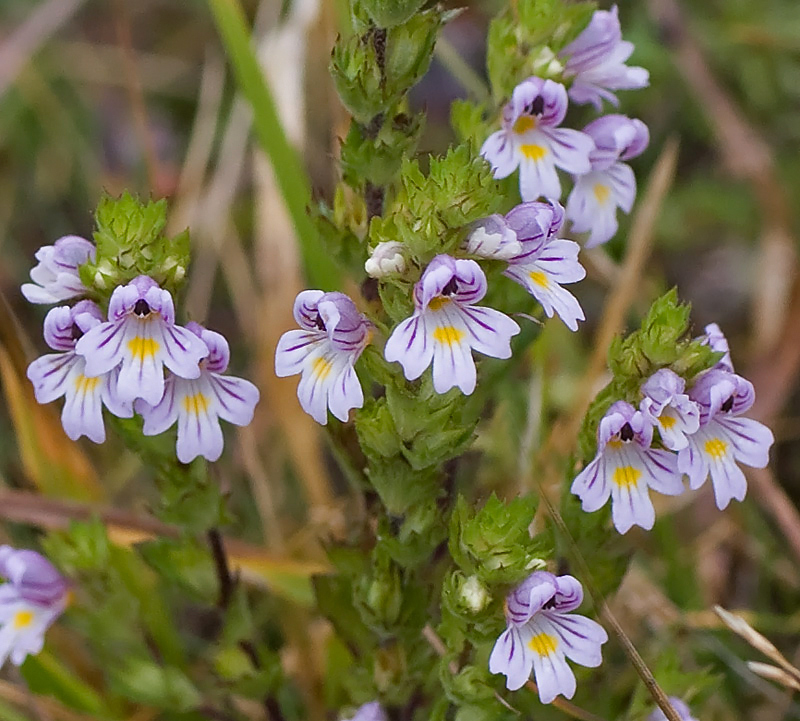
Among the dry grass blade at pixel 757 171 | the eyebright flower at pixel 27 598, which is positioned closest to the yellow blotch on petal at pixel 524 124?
the eyebright flower at pixel 27 598

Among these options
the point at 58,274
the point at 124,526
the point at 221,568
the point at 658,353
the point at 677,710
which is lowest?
the point at 677,710

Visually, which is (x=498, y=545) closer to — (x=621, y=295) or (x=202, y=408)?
(x=202, y=408)

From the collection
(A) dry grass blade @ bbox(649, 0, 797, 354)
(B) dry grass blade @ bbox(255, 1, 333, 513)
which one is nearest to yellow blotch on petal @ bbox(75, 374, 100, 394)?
(B) dry grass blade @ bbox(255, 1, 333, 513)

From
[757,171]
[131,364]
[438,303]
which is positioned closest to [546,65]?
[438,303]

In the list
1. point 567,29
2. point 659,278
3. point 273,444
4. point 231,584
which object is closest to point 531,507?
point 231,584

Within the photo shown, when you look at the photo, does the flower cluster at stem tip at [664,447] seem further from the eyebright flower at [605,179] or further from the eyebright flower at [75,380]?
the eyebright flower at [75,380]

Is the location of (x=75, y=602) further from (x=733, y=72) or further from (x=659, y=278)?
(x=733, y=72)
